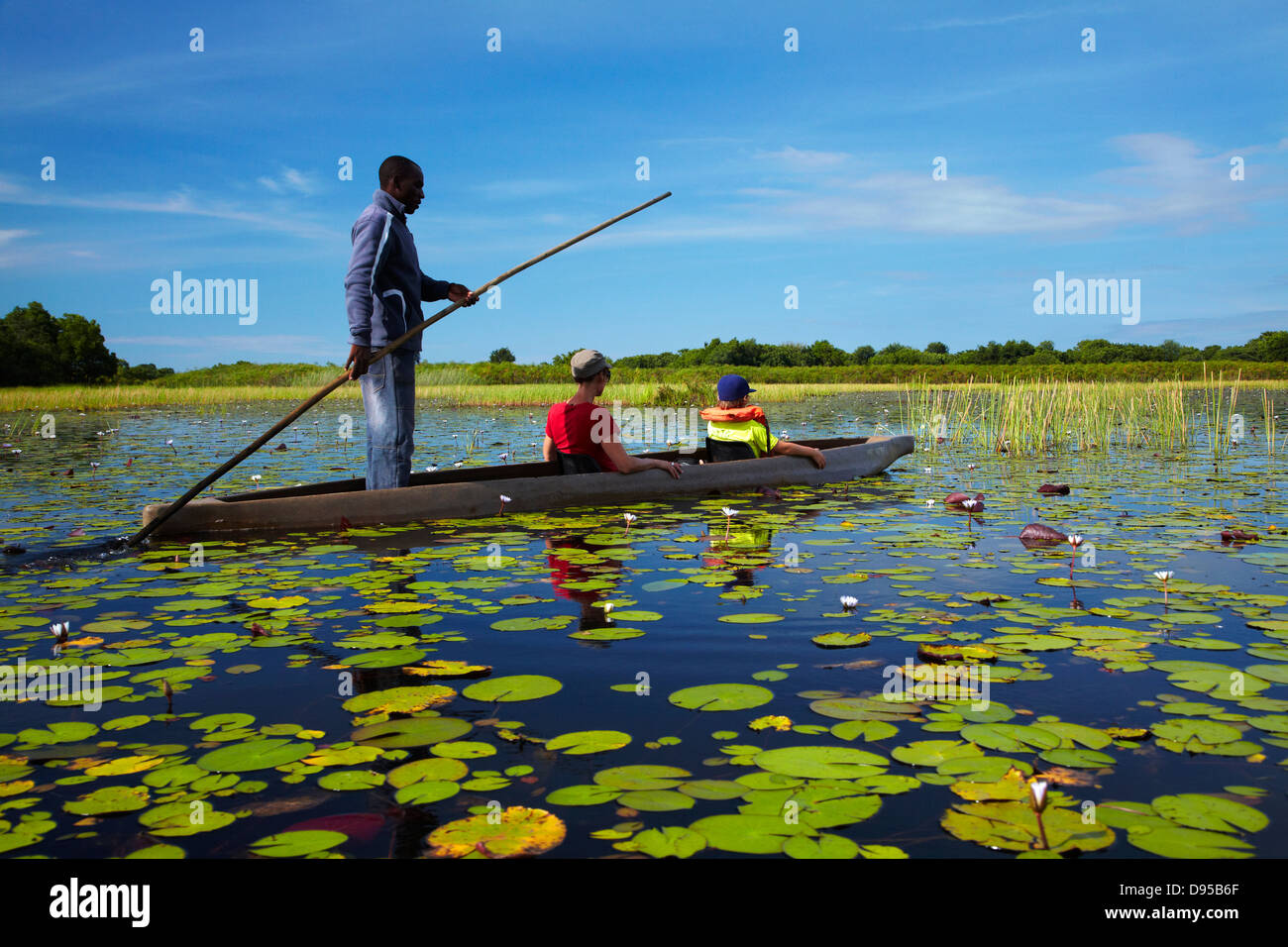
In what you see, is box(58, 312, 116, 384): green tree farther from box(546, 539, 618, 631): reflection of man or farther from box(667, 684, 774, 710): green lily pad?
box(667, 684, 774, 710): green lily pad

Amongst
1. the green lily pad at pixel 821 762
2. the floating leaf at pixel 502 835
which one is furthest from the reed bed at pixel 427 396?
the floating leaf at pixel 502 835

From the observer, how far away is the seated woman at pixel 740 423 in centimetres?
762

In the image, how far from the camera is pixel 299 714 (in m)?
2.56

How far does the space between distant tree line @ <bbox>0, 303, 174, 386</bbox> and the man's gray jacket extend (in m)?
56.6

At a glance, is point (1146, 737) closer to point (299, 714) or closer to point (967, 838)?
point (967, 838)

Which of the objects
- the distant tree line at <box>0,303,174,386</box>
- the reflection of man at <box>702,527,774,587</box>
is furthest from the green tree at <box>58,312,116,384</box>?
the reflection of man at <box>702,527,774,587</box>

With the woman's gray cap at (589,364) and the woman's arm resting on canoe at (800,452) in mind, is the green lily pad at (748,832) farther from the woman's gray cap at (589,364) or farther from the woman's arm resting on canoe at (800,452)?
the woman's arm resting on canoe at (800,452)

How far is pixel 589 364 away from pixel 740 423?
2.04 meters

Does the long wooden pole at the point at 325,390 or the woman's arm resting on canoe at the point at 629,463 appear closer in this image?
the long wooden pole at the point at 325,390

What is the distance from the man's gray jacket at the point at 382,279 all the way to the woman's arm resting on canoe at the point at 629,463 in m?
1.74

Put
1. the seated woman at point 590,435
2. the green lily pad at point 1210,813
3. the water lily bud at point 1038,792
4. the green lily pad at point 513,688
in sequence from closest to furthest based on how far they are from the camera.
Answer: the water lily bud at point 1038,792, the green lily pad at point 1210,813, the green lily pad at point 513,688, the seated woman at point 590,435

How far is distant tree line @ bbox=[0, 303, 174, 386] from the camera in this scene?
51.0m

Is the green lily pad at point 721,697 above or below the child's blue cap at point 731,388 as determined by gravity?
below
